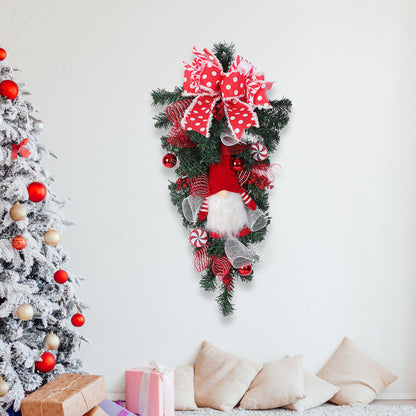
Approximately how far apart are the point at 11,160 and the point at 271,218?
114 centimetres

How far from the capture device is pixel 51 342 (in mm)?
1543

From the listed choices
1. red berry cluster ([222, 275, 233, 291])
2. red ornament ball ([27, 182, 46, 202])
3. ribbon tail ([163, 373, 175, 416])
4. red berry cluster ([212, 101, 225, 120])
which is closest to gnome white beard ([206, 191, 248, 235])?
red berry cluster ([222, 275, 233, 291])

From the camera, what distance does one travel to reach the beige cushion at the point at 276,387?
2.02 metres

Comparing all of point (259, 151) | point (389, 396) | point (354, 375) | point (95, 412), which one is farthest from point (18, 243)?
point (389, 396)

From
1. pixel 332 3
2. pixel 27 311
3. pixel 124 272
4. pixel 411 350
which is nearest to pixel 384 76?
pixel 332 3

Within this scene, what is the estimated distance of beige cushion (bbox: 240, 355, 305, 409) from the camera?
2018mm

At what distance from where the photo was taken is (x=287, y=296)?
218cm

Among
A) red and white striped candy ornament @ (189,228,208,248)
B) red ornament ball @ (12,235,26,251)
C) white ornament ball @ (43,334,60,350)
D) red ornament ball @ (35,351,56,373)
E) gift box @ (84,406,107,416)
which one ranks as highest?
red and white striped candy ornament @ (189,228,208,248)

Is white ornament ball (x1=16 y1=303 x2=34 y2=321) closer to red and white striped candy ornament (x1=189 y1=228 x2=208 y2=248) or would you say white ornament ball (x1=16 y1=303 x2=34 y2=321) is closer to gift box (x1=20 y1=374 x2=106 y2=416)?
gift box (x1=20 y1=374 x2=106 y2=416)

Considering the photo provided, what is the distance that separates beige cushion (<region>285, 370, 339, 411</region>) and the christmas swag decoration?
0.46m

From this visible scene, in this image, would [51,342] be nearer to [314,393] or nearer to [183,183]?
[183,183]

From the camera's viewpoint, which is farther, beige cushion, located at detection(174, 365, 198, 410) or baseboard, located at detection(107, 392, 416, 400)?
baseboard, located at detection(107, 392, 416, 400)

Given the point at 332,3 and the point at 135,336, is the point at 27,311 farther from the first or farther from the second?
the point at 332,3

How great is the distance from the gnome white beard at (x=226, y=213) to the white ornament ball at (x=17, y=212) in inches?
32.9
